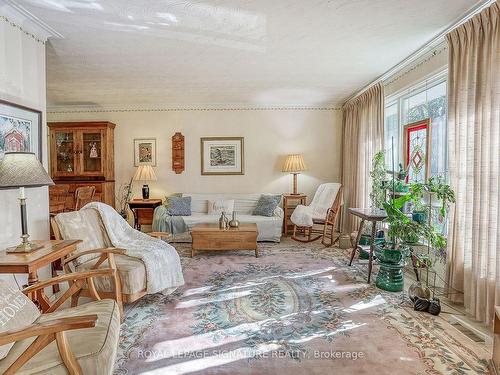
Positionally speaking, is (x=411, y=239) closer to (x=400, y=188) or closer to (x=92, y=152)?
(x=400, y=188)

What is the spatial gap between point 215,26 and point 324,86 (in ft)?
8.45

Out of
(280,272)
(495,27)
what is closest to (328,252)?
(280,272)

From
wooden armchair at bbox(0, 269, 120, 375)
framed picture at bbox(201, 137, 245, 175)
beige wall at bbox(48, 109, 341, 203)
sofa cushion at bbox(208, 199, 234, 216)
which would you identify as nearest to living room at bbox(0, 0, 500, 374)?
wooden armchair at bbox(0, 269, 120, 375)

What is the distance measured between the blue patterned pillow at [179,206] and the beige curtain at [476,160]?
155 inches

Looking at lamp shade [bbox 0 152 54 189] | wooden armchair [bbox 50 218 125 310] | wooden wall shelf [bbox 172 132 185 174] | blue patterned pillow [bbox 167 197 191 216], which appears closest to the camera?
lamp shade [bbox 0 152 54 189]

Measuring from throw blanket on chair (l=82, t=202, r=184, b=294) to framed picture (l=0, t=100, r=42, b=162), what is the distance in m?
0.75

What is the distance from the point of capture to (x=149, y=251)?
2.88m

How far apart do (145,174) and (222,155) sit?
5.04ft

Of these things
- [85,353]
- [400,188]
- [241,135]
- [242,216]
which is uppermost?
[241,135]

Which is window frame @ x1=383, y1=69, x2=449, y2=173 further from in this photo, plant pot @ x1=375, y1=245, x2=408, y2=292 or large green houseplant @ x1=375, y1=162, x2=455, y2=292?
plant pot @ x1=375, y1=245, x2=408, y2=292

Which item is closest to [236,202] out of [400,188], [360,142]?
[360,142]

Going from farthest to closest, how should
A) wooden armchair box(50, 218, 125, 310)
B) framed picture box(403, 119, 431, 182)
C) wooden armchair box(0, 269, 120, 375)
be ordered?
framed picture box(403, 119, 431, 182)
wooden armchair box(50, 218, 125, 310)
wooden armchair box(0, 269, 120, 375)

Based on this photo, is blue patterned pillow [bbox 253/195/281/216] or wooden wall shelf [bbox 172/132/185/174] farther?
wooden wall shelf [bbox 172/132/185/174]

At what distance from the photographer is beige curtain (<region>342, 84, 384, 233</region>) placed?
4465 millimetres
